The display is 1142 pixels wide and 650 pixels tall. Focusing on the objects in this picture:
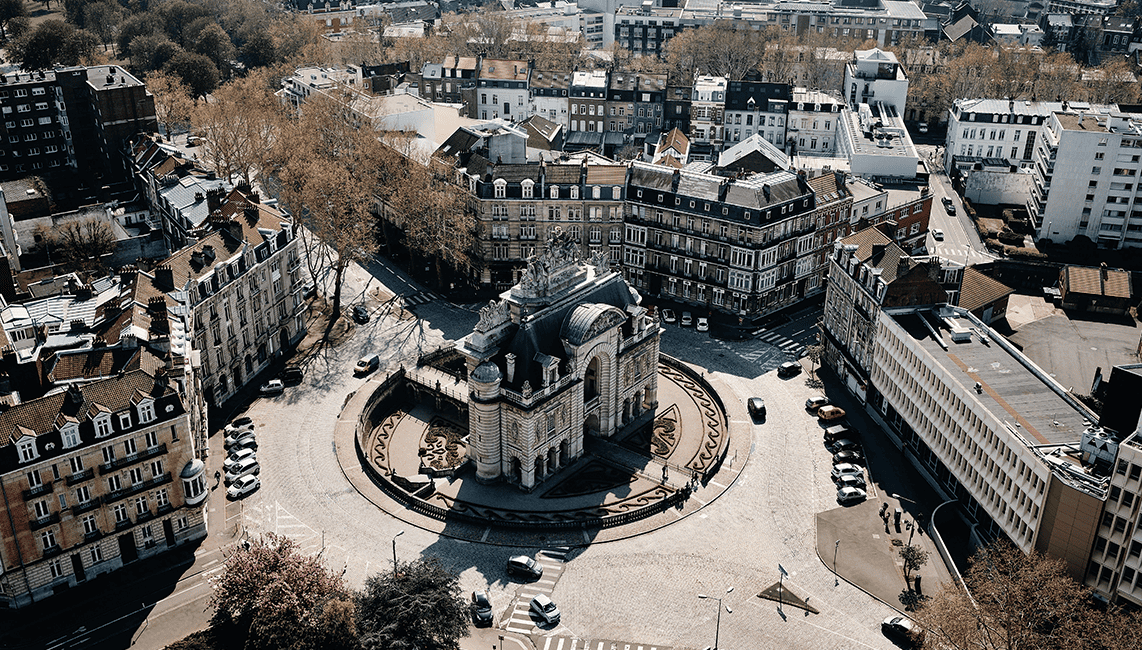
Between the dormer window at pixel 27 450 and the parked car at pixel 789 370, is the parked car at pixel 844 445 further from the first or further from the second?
the dormer window at pixel 27 450

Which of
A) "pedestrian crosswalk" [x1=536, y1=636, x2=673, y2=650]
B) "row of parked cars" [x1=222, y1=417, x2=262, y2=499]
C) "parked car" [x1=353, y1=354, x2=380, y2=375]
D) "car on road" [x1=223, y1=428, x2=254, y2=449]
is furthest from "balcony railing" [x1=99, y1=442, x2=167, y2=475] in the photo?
"pedestrian crosswalk" [x1=536, y1=636, x2=673, y2=650]

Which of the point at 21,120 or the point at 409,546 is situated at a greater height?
the point at 21,120

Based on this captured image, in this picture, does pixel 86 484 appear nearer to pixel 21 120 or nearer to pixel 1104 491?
pixel 1104 491

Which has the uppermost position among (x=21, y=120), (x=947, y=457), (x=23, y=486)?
(x=21, y=120)

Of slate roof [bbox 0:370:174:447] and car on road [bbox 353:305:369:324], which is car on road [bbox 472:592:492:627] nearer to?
slate roof [bbox 0:370:174:447]

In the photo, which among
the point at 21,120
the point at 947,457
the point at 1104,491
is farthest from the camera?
the point at 21,120

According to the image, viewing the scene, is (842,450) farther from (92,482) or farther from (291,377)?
(92,482)

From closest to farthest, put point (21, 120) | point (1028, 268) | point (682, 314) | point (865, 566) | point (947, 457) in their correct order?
point (865, 566), point (947, 457), point (682, 314), point (1028, 268), point (21, 120)

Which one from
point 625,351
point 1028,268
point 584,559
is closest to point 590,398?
point 625,351

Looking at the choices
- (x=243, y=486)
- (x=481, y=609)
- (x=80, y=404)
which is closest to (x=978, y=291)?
(x=481, y=609)
